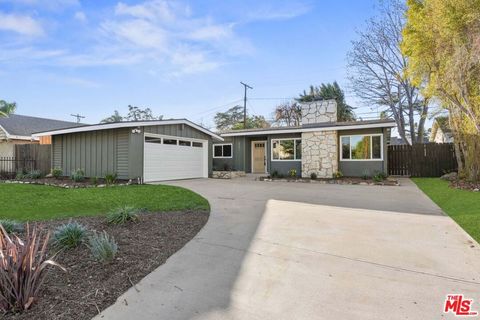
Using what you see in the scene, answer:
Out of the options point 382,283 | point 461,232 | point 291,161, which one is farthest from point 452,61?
point 382,283

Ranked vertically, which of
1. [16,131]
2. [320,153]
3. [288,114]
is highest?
[288,114]

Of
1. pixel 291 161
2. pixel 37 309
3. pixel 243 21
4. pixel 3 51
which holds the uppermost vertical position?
pixel 243 21

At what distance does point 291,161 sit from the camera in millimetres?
15250

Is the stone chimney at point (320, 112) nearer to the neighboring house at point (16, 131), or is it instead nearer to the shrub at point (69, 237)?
the shrub at point (69, 237)

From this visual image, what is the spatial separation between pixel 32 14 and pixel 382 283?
11.5 meters

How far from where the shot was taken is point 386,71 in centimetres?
2041

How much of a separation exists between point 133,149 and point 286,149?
8.32 metres

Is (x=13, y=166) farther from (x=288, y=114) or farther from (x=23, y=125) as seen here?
(x=288, y=114)

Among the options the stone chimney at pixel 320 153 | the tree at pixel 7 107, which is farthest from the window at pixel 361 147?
the tree at pixel 7 107

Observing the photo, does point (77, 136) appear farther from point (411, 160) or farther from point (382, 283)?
point (411, 160)

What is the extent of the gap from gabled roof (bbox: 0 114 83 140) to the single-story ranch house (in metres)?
5.31

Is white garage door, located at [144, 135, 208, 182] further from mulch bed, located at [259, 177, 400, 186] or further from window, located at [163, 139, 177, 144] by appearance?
mulch bed, located at [259, 177, 400, 186]

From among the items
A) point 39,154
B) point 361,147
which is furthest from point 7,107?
point 361,147

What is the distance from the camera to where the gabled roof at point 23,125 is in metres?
17.1
